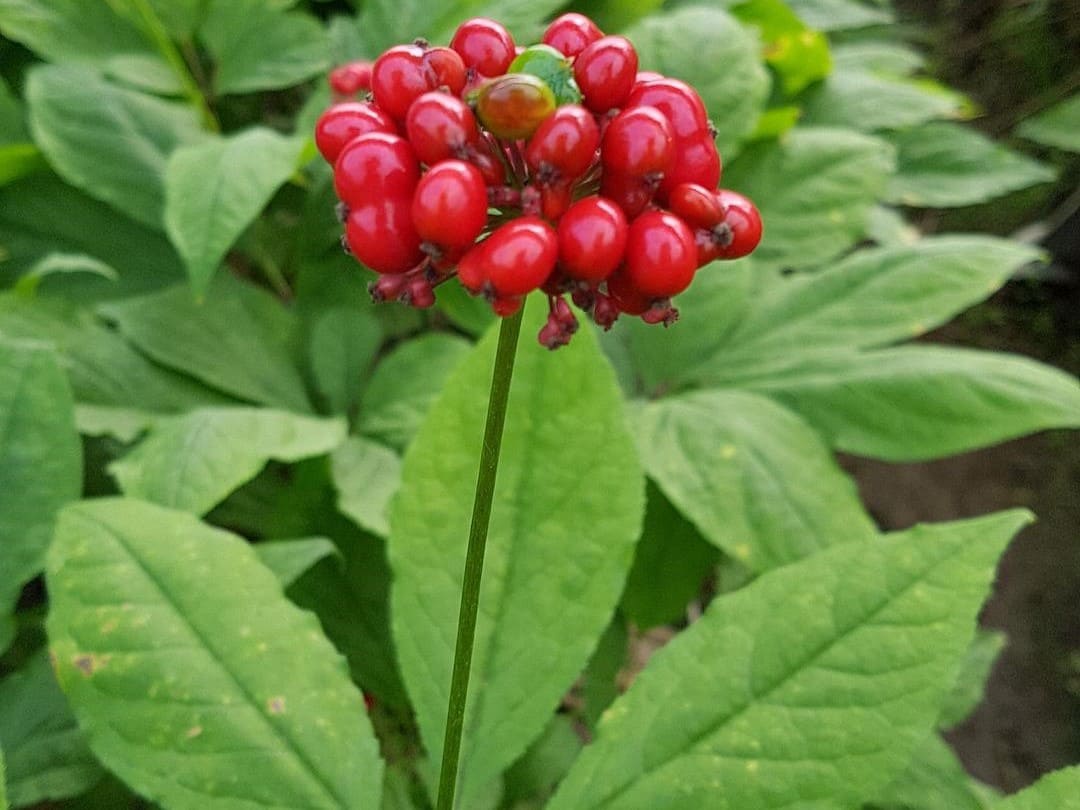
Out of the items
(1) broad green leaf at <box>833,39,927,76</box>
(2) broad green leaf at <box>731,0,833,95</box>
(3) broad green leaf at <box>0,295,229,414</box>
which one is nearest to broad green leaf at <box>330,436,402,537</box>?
(3) broad green leaf at <box>0,295,229,414</box>

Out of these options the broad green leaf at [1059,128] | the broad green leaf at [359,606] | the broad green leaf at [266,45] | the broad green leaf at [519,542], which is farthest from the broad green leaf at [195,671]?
the broad green leaf at [1059,128]

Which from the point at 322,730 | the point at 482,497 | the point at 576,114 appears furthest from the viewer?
the point at 322,730

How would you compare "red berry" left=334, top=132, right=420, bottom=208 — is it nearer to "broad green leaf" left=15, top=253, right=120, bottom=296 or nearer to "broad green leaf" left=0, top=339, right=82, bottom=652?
Result: "broad green leaf" left=0, top=339, right=82, bottom=652

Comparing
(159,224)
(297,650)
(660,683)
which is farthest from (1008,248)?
(159,224)

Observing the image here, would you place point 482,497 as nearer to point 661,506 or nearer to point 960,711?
point 661,506

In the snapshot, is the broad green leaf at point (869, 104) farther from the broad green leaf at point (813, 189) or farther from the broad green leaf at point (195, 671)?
the broad green leaf at point (195, 671)

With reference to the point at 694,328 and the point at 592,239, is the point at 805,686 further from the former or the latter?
the point at 694,328

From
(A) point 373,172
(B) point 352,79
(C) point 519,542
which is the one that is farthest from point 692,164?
(B) point 352,79
